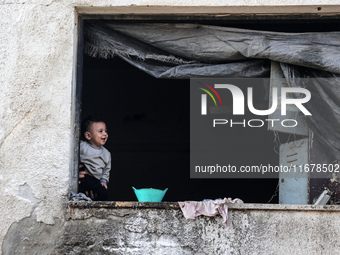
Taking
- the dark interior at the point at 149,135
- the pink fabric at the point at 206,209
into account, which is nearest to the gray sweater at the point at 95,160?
the pink fabric at the point at 206,209

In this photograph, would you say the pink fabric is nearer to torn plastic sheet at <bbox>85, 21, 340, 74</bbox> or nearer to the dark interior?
torn plastic sheet at <bbox>85, 21, 340, 74</bbox>

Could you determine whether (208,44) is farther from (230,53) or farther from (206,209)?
(206,209)

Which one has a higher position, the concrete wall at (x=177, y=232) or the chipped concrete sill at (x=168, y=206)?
the chipped concrete sill at (x=168, y=206)

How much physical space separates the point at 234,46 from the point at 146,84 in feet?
14.2

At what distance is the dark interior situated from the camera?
29.9 ft

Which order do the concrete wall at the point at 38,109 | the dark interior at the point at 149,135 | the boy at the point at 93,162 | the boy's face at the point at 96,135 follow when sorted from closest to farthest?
the concrete wall at the point at 38,109
the boy at the point at 93,162
the boy's face at the point at 96,135
the dark interior at the point at 149,135

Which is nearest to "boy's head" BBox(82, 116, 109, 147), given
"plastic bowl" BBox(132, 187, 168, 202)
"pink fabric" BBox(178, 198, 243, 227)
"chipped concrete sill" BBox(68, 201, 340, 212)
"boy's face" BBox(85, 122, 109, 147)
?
"boy's face" BBox(85, 122, 109, 147)

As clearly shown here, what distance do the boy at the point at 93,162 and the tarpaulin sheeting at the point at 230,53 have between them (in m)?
0.64

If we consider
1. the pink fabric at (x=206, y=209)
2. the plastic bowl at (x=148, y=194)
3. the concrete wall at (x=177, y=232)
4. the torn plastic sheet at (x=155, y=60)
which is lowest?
the concrete wall at (x=177, y=232)

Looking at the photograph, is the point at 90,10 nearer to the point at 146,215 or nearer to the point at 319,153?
the point at 146,215

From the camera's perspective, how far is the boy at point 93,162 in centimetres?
521

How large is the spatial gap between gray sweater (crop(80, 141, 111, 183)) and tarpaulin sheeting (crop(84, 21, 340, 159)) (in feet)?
2.54

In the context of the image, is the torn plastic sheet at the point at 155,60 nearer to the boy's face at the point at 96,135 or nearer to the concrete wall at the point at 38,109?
the concrete wall at the point at 38,109

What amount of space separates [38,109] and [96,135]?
0.66 m
